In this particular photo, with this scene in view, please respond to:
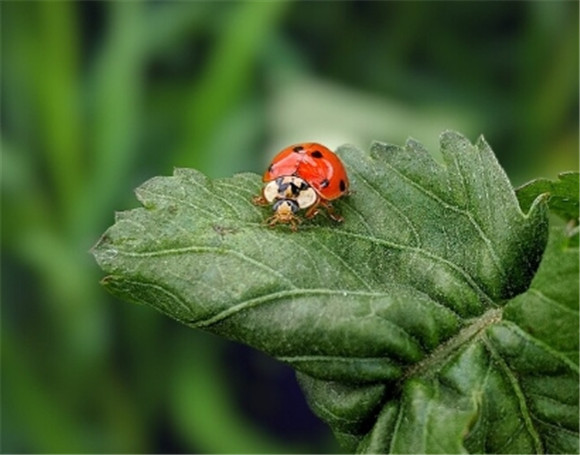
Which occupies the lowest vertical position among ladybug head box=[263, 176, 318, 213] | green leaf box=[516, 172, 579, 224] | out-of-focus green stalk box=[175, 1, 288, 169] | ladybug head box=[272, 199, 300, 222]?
ladybug head box=[272, 199, 300, 222]

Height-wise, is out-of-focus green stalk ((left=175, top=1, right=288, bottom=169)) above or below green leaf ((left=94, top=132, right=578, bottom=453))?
above

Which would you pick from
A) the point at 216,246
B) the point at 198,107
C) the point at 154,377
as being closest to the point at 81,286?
the point at 154,377

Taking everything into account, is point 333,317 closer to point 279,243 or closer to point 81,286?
point 279,243

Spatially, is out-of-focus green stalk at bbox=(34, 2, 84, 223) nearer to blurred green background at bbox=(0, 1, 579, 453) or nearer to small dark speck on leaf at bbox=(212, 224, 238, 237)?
blurred green background at bbox=(0, 1, 579, 453)

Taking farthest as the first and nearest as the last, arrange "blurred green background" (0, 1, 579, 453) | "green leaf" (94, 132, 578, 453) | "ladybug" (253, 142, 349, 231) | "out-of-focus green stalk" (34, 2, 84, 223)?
"out-of-focus green stalk" (34, 2, 84, 223), "blurred green background" (0, 1, 579, 453), "ladybug" (253, 142, 349, 231), "green leaf" (94, 132, 578, 453)

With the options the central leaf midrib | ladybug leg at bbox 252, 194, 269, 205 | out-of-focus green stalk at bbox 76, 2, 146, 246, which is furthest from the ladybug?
out-of-focus green stalk at bbox 76, 2, 146, 246

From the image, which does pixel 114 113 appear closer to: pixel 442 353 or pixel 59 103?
pixel 59 103

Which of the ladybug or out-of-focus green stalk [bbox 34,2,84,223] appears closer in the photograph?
the ladybug

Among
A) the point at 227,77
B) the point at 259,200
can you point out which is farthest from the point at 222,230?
the point at 227,77

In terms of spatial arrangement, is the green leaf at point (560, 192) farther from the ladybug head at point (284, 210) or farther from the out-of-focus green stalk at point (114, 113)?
the out-of-focus green stalk at point (114, 113)

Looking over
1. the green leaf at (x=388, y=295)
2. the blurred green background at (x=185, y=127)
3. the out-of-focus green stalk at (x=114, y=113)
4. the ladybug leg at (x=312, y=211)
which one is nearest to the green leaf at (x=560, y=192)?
the green leaf at (x=388, y=295)
